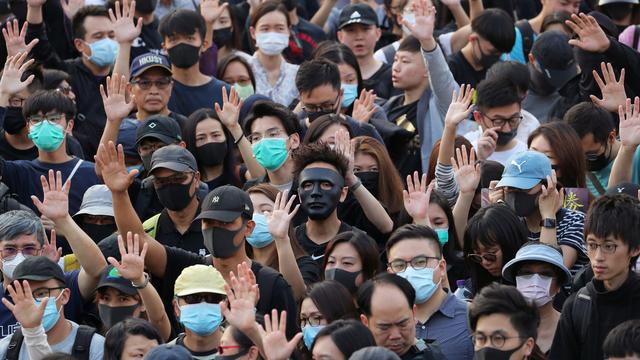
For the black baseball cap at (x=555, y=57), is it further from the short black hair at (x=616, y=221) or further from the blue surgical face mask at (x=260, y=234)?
the short black hair at (x=616, y=221)

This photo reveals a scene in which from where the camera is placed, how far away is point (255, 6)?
51.4 feet

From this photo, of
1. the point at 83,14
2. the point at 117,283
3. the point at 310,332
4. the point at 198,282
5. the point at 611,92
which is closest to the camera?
the point at 310,332

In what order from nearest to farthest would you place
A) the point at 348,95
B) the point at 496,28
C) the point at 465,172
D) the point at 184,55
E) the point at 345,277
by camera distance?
the point at 345,277 < the point at 465,172 < the point at 348,95 < the point at 184,55 < the point at 496,28

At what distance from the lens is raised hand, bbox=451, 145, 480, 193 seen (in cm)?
1112

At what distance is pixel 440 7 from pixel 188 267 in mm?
6350

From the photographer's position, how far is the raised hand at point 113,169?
10609 mm

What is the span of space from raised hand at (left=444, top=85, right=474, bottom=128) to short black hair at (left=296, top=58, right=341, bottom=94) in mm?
1010

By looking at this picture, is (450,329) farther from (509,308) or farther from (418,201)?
(418,201)

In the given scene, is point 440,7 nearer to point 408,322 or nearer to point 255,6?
point 255,6

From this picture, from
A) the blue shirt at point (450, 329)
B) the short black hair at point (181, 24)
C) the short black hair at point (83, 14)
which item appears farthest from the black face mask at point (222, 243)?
the short black hair at point (83, 14)

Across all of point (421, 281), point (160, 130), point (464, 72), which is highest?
point (160, 130)

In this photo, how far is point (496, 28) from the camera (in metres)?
13.4

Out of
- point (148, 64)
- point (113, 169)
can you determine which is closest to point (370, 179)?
point (113, 169)

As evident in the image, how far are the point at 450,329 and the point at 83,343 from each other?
2201mm
